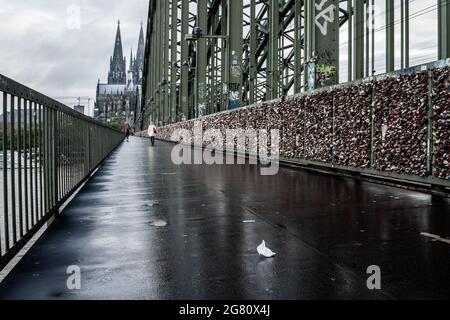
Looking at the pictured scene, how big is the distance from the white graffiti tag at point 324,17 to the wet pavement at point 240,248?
299 inches

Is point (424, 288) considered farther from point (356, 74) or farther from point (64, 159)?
point (356, 74)

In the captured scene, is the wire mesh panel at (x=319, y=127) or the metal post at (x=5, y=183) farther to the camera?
the wire mesh panel at (x=319, y=127)

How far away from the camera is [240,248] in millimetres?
4254

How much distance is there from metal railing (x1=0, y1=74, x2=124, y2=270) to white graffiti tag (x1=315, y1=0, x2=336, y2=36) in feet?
30.2

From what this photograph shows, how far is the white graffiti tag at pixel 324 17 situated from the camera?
14.2 m

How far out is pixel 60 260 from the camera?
3.88m

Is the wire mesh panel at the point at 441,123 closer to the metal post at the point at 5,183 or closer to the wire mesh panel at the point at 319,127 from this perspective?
the wire mesh panel at the point at 319,127

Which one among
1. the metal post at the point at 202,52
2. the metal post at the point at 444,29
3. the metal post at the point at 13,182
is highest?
the metal post at the point at 202,52

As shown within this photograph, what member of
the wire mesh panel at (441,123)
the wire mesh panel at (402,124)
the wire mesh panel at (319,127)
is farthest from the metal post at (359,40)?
the wire mesh panel at (441,123)

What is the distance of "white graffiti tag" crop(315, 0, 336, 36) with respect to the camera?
14195 millimetres

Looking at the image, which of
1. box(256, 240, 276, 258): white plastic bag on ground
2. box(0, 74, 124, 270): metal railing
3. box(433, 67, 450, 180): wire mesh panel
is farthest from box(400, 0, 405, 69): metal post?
box(256, 240, 276, 258): white plastic bag on ground

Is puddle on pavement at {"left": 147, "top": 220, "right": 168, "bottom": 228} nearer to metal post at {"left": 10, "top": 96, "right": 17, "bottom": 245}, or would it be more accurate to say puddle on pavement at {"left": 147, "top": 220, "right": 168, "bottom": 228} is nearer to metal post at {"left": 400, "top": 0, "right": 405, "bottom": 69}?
metal post at {"left": 10, "top": 96, "right": 17, "bottom": 245}

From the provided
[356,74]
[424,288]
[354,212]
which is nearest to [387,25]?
[356,74]

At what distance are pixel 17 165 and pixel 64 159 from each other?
2.81 meters
